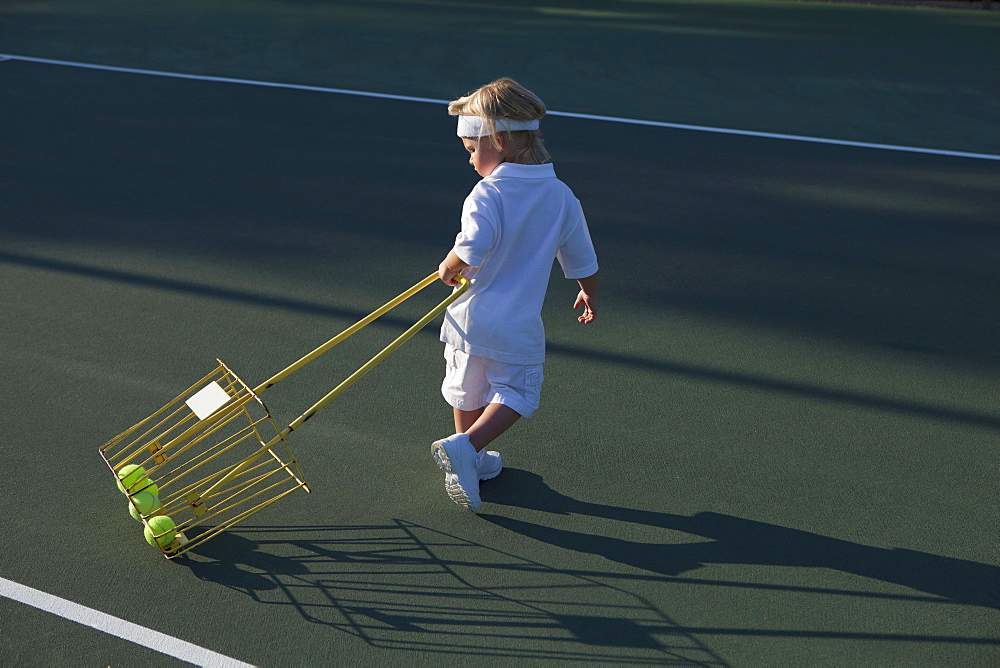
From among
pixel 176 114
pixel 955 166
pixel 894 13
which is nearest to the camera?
pixel 955 166

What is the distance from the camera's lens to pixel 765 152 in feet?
28.5

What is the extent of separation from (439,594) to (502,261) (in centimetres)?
106

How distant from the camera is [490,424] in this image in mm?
3445

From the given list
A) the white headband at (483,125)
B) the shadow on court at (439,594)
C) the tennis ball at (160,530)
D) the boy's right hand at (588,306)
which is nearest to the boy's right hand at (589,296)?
the boy's right hand at (588,306)

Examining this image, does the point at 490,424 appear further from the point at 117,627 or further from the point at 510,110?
the point at 117,627

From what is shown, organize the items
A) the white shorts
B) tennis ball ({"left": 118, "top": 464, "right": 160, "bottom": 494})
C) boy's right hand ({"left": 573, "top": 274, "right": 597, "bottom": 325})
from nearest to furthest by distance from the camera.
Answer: tennis ball ({"left": 118, "top": 464, "right": 160, "bottom": 494}) < the white shorts < boy's right hand ({"left": 573, "top": 274, "right": 597, "bottom": 325})

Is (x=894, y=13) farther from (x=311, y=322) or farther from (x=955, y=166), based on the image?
(x=311, y=322)

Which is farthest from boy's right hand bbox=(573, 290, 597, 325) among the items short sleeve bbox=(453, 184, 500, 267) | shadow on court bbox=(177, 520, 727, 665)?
shadow on court bbox=(177, 520, 727, 665)

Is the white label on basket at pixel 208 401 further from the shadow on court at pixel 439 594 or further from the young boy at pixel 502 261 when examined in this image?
the young boy at pixel 502 261

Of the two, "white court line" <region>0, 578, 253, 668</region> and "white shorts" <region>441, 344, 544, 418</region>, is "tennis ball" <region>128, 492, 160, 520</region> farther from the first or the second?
"white shorts" <region>441, 344, 544, 418</region>

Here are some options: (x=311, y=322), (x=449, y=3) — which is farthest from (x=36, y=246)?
(x=449, y=3)

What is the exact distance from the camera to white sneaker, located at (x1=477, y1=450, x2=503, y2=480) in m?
3.74

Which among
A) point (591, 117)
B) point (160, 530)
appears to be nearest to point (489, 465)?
point (160, 530)

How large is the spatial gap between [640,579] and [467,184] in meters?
4.71
